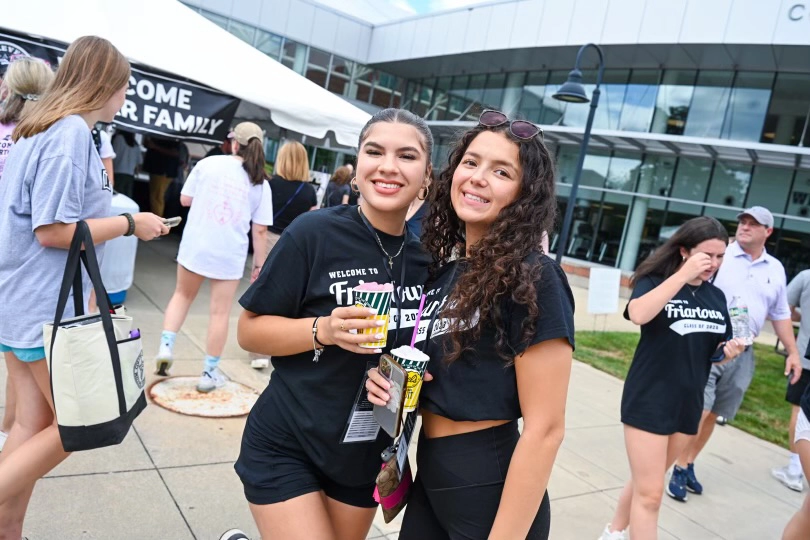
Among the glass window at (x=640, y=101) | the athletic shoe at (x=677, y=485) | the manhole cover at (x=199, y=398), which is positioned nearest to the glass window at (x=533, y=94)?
the glass window at (x=640, y=101)

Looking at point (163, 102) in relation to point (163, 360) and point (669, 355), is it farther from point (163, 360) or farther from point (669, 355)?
point (669, 355)

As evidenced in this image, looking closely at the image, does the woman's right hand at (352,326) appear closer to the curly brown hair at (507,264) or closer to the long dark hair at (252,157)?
the curly brown hair at (507,264)

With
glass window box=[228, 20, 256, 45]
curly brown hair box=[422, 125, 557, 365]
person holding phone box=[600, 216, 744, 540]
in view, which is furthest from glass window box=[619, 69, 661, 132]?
curly brown hair box=[422, 125, 557, 365]

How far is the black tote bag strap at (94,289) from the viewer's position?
2.02 m

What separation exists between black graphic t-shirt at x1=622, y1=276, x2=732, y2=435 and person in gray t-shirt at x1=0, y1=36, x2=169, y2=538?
2700mm

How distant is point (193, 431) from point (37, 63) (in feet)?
7.66

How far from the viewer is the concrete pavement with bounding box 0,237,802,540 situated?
279cm

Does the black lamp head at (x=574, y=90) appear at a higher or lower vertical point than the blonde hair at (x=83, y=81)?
higher

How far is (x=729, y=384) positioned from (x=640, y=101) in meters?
17.2

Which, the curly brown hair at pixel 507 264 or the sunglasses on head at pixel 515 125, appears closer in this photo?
the curly brown hair at pixel 507 264

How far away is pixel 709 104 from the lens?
715 inches

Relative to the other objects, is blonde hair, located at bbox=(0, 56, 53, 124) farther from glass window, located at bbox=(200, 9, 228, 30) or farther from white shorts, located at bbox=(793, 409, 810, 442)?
glass window, located at bbox=(200, 9, 228, 30)

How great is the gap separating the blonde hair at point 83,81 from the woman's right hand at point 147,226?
0.47 meters

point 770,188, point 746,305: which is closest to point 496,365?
point 746,305
